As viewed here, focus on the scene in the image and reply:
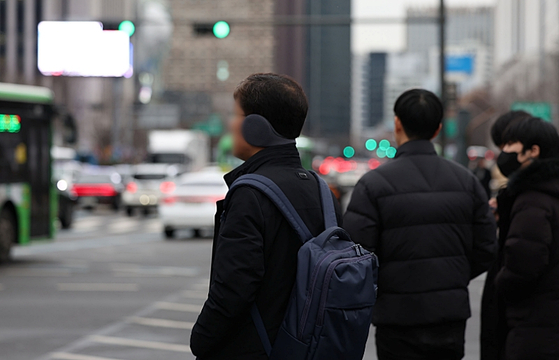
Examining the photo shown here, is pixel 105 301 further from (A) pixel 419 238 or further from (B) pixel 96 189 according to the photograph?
(B) pixel 96 189

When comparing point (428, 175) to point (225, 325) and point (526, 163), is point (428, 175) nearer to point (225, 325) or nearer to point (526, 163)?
point (526, 163)

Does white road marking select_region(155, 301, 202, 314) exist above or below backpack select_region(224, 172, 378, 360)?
below

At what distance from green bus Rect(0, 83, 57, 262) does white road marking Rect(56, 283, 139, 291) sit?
2.86 m

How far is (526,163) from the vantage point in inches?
183

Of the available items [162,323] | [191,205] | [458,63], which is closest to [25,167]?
[191,205]

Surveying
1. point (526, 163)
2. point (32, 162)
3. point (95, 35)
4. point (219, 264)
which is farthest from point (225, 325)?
point (95, 35)

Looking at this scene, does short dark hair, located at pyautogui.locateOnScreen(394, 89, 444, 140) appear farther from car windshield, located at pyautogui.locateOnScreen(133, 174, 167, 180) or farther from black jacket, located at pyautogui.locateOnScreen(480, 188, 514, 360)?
car windshield, located at pyautogui.locateOnScreen(133, 174, 167, 180)

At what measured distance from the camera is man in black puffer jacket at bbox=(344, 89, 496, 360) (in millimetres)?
4379

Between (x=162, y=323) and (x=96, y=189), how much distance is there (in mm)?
28355

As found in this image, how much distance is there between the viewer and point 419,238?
4.43 meters

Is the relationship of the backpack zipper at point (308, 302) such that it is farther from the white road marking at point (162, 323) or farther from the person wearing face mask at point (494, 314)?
the white road marking at point (162, 323)

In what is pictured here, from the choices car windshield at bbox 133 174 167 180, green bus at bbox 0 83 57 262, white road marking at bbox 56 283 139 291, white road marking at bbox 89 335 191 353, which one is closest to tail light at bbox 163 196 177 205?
green bus at bbox 0 83 57 262

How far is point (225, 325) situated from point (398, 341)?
4.97 ft

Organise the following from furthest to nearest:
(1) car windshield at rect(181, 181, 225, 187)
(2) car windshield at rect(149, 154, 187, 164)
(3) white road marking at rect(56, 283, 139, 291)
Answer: (2) car windshield at rect(149, 154, 187, 164) < (1) car windshield at rect(181, 181, 225, 187) < (3) white road marking at rect(56, 283, 139, 291)
